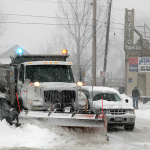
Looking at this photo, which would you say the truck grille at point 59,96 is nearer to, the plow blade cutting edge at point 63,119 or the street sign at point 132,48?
the plow blade cutting edge at point 63,119

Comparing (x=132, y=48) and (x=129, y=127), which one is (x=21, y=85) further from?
(x=132, y=48)

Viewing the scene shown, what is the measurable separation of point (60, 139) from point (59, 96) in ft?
4.76

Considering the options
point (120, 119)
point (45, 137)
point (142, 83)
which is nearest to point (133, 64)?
point (142, 83)

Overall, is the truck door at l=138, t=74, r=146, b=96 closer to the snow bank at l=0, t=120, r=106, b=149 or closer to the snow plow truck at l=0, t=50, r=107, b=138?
the snow plow truck at l=0, t=50, r=107, b=138

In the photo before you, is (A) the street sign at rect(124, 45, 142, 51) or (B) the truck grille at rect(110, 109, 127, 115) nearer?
(B) the truck grille at rect(110, 109, 127, 115)

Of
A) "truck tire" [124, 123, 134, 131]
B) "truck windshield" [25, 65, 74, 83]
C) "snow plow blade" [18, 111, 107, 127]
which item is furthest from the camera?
"truck tire" [124, 123, 134, 131]

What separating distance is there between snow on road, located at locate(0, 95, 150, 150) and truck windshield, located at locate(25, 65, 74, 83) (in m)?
1.76

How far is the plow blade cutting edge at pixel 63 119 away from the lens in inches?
345

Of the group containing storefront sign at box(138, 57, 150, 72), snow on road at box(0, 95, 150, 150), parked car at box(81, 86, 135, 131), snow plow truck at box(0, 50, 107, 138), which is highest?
storefront sign at box(138, 57, 150, 72)

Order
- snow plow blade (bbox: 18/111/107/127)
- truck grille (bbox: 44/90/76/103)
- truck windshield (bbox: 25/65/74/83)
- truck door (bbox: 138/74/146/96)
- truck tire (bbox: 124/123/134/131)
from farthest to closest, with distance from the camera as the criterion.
Answer: 1. truck door (bbox: 138/74/146/96)
2. truck tire (bbox: 124/123/134/131)
3. truck windshield (bbox: 25/65/74/83)
4. truck grille (bbox: 44/90/76/103)
5. snow plow blade (bbox: 18/111/107/127)

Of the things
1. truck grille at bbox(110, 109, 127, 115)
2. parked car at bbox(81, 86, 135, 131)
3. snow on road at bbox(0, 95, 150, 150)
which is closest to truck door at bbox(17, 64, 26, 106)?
snow on road at bbox(0, 95, 150, 150)

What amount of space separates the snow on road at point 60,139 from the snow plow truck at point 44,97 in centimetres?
33

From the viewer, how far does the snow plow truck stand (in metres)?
8.86

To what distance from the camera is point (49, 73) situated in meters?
10.7
